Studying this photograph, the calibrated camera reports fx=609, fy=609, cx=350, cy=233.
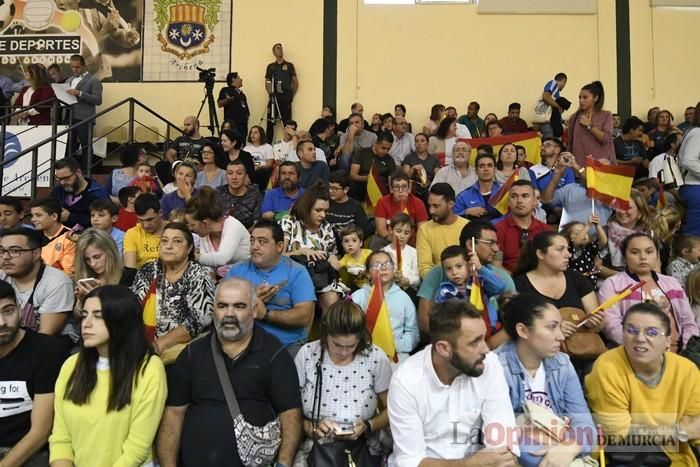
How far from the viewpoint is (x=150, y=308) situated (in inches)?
135

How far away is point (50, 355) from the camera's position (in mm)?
2871

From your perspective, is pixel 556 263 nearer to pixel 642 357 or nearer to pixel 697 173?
pixel 642 357

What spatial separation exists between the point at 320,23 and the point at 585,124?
5929 mm

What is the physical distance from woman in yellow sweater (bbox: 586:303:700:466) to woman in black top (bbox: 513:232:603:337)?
2.54 feet

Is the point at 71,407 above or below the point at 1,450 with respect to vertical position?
above

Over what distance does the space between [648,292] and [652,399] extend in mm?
1011

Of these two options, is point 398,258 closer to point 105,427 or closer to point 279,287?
point 279,287

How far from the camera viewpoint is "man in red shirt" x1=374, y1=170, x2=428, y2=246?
209 inches

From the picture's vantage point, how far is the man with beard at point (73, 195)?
5559 mm

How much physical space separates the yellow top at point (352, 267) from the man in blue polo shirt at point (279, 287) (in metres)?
0.62

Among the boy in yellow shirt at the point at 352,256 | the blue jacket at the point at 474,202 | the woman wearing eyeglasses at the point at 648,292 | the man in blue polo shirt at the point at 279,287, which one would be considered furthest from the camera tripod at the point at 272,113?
the woman wearing eyeglasses at the point at 648,292

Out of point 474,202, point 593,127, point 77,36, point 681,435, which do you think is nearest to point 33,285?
point 681,435

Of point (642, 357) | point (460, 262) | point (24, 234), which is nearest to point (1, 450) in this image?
point (24, 234)

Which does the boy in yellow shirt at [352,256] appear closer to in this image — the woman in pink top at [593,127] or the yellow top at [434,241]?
the yellow top at [434,241]
